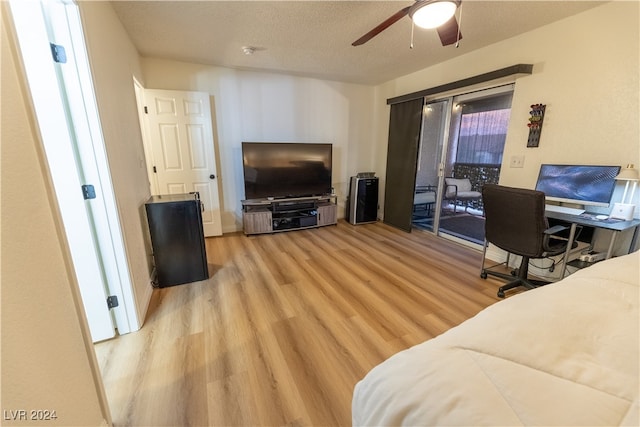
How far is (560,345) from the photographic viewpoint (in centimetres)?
65

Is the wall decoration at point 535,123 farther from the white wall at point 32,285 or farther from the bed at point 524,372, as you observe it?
the white wall at point 32,285

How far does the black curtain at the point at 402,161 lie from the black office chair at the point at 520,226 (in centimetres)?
173

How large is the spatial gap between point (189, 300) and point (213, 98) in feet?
9.45

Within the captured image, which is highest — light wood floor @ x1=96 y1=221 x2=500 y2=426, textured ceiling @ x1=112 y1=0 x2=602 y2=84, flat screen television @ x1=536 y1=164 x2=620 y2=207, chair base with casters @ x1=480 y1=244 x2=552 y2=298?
textured ceiling @ x1=112 y1=0 x2=602 y2=84

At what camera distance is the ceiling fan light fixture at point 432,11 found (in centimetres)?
144

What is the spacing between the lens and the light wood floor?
1300 mm

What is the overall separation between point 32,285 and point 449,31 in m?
2.63

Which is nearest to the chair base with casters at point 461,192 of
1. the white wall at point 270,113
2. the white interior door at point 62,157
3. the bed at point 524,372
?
the white wall at point 270,113

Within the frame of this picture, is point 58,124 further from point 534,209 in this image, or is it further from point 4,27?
point 534,209

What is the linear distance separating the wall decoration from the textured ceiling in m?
0.75

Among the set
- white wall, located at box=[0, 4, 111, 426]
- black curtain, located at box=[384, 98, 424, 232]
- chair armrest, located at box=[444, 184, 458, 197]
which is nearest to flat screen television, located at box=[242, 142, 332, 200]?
black curtain, located at box=[384, 98, 424, 232]

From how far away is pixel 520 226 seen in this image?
207cm

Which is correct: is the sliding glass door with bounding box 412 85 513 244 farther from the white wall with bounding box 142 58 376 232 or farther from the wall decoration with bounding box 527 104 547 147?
the white wall with bounding box 142 58 376 232

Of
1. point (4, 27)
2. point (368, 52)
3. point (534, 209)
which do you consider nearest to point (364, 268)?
point (534, 209)
